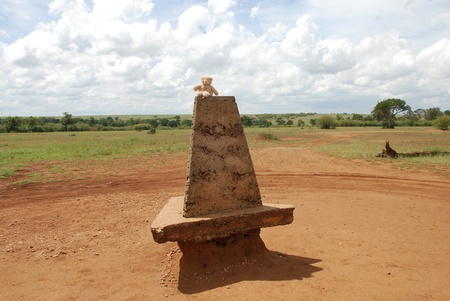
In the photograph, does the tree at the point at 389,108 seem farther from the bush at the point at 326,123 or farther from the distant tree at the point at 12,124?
the distant tree at the point at 12,124

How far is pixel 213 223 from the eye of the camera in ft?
16.6

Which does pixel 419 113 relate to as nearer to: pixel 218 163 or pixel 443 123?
pixel 443 123

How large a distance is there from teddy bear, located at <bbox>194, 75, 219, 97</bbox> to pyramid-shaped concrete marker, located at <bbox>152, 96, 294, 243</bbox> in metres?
0.09

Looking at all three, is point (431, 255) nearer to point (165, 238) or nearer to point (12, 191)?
Answer: point (165, 238)

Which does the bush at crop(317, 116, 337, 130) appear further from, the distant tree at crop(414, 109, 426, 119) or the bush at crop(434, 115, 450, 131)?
the distant tree at crop(414, 109, 426, 119)

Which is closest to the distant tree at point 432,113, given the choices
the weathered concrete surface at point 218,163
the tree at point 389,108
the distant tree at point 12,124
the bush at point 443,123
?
the tree at point 389,108

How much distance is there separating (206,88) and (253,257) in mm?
2580

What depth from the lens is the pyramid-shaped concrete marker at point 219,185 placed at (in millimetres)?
5113

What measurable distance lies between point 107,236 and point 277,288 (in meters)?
3.85

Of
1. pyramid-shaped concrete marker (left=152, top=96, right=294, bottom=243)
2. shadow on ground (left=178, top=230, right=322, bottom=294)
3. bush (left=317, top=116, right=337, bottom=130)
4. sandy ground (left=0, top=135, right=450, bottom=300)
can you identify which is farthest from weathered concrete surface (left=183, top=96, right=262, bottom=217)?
Result: bush (left=317, top=116, right=337, bottom=130)

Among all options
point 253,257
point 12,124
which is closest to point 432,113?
point 12,124

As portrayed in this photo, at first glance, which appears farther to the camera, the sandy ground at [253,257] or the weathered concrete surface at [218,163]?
the weathered concrete surface at [218,163]

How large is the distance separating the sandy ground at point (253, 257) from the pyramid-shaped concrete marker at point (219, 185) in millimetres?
615

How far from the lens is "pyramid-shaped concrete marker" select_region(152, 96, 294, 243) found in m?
5.11
